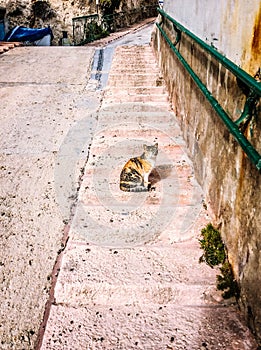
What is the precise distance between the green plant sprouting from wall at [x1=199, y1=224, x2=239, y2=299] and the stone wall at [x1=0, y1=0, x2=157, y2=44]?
60.9 ft

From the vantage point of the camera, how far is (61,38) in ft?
63.4

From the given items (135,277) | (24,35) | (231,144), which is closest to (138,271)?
(135,277)

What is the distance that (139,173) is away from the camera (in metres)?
3.08

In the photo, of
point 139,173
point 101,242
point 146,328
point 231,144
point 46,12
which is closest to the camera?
point 146,328

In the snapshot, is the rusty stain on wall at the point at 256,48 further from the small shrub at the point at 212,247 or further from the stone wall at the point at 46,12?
the stone wall at the point at 46,12

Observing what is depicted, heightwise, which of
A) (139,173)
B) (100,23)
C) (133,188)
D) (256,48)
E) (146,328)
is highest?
(256,48)

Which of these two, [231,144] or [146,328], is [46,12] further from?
[146,328]

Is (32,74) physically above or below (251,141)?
below

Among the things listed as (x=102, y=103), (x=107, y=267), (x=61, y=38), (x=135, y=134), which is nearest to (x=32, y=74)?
(x=102, y=103)

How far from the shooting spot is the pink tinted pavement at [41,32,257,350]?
5.95ft

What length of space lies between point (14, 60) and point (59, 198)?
684 cm

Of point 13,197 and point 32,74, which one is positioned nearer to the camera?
point 13,197

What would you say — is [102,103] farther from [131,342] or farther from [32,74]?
[131,342]

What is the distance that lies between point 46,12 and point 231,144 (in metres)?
19.9
